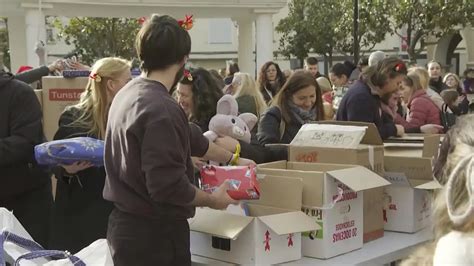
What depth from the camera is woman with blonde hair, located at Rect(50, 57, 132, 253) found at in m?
3.09

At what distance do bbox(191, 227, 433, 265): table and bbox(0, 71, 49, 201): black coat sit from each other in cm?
101

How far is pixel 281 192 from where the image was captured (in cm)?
276

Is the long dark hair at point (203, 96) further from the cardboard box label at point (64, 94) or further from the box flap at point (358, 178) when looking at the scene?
the box flap at point (358, 178)

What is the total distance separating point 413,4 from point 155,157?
19313mm

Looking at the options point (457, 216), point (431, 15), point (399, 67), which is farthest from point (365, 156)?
point (431, 15)

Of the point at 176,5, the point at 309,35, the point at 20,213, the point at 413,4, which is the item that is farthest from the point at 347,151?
the point at 309,35

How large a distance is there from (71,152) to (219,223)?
693 mm

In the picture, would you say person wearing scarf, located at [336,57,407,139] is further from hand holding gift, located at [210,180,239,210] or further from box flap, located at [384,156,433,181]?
hand holding gift, located at [210,180,239,210]

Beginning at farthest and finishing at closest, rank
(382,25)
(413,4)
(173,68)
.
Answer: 1. (382,25)
2. (413,4)
3. (173,68)

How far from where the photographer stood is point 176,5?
14742 mm

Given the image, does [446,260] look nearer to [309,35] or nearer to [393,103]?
[393,103]

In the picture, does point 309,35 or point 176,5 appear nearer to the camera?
point 176,5

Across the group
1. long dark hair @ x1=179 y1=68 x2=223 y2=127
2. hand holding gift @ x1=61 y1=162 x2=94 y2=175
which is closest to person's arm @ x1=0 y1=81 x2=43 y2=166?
hand holding gift @ x1=61 y1=162 x2=94 y2=175

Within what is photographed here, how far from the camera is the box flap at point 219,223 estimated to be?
2.53 metres
